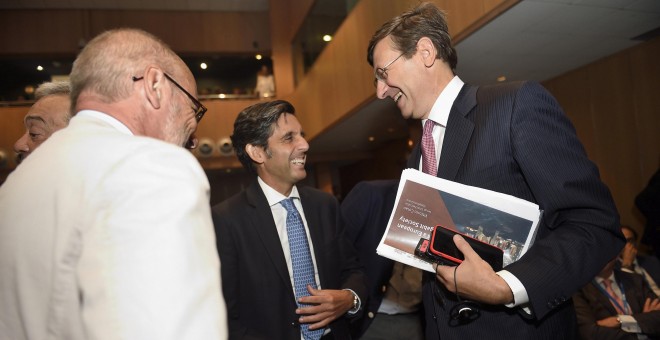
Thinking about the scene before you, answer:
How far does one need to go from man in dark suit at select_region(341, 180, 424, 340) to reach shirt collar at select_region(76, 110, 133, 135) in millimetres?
1509

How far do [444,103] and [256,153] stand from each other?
1.07 meters

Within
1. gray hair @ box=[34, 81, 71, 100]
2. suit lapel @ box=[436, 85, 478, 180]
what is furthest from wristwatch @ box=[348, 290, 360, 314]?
gray hair @ box=[34, 81, 71, 100]

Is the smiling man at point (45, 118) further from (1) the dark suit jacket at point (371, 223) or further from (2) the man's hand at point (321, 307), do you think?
(1) the dark suit jacket at point (371, 223)

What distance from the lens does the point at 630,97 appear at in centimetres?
441

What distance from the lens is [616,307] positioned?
297 centimetres

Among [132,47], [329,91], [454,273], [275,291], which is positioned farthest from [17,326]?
[329,91]

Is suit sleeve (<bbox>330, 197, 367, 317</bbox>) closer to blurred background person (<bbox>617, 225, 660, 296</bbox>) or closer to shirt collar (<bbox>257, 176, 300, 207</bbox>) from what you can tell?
shirt collar (<bbox>257, 176, 300, 207</bbox>)

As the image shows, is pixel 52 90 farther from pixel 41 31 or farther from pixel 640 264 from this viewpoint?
pixel 41 31

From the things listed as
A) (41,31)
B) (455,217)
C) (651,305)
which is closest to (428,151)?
(455,217)

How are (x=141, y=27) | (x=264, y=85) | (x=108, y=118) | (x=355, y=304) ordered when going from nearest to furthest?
(x=108, y=118) → (x=355, y=304) → (x=141, y=27) → (x=264, y=85)

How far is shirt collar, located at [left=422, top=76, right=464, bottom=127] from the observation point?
1.45 metres

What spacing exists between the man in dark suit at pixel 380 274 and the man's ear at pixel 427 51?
0.98 m

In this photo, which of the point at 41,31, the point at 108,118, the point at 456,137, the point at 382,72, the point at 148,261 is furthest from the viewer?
the point at 41,31

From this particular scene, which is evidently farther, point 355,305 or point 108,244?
point 355,305
